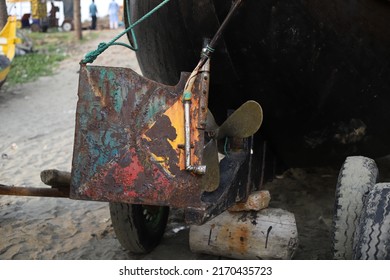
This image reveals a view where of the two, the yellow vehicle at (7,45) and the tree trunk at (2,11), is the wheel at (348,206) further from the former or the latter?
the yellow vehicle at (7,45)

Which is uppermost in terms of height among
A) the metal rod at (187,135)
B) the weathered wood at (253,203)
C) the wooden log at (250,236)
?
the metal rod at (187,135)

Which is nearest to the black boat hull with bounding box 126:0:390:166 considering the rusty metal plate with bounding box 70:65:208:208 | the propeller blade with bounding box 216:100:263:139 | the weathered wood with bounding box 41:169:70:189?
the propeller blade with bounding box 216:100:263:139

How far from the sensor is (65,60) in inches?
472

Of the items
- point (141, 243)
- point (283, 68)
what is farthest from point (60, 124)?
point (283, 68)

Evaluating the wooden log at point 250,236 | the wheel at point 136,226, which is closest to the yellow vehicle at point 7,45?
the wheel at point 136,226

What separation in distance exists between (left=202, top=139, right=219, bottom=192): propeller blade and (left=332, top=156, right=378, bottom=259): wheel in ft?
1.79

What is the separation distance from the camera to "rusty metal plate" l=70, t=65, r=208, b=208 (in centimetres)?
197

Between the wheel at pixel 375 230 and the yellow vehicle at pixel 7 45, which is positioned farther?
the yellow vehicle at pixel 7 45

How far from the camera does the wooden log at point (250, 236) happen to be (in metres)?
2.57

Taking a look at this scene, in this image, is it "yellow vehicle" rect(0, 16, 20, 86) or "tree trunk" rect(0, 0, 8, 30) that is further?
"yellow vehicle" rect(0, 16, 20, 86)

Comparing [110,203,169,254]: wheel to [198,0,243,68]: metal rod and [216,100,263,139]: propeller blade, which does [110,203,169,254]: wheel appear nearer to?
[216,100,263,139]: propeller blade

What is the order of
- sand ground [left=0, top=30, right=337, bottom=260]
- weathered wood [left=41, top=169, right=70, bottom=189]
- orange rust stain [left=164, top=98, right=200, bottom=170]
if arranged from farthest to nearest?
sand ground [left=0, top=30, right=337, bottom=260]
weathered wood [left=41, top=169, right=70, bottom=189]
orange rust stain [left=164, top=98, right=200, bottom=170]

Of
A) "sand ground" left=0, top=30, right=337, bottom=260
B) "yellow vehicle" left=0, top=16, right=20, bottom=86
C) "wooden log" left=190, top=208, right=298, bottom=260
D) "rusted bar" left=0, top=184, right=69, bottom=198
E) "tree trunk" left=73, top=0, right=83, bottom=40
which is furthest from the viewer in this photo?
"tree trunk" left=73, top=0, right=83, bottom=40

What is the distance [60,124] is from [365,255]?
17.5ft
